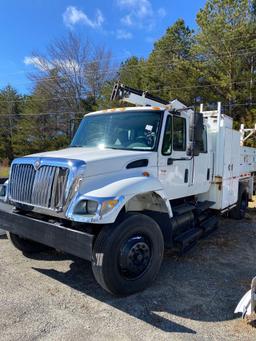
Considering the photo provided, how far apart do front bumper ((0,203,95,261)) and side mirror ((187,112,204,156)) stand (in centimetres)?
247

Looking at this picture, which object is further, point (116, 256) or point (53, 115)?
point (53, 115)

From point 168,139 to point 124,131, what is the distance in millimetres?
699

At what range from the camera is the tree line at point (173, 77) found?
67.2ft

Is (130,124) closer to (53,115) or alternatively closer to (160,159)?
(160,159)

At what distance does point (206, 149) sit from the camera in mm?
5992

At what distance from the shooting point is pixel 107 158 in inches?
156

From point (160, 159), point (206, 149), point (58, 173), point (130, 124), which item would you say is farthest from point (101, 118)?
point (206, 149)

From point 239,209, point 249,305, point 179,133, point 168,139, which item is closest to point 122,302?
point 249,305

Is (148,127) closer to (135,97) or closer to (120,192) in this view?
(135,97)

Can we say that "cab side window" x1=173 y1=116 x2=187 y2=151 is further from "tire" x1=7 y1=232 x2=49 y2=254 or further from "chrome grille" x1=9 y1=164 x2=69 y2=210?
"tire" x1=7 y1=232 x2=49 y2=254

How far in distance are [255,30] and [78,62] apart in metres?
16.6

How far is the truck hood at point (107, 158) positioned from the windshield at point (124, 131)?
21 cm

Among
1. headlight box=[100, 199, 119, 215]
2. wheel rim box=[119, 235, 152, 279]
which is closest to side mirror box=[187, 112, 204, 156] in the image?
wheel rim box=[119, 235, 152, 279]

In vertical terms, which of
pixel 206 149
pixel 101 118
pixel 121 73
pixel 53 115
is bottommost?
pixel 206 149
